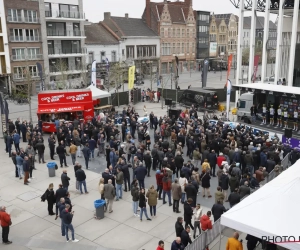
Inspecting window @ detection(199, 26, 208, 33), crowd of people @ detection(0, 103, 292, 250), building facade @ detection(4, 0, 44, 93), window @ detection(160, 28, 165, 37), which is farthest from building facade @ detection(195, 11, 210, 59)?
crowd of people @ detection(0, 103, 292, 250)

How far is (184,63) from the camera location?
75.6m

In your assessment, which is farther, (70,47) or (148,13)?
(148,13)

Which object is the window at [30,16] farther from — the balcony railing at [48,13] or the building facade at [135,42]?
the building facade at [135,42]

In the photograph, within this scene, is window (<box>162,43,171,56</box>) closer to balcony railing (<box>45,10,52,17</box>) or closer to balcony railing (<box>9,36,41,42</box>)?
balcony railing (<box>45,10,52,17</box>)

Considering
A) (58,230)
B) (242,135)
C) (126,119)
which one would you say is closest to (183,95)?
(126,119)

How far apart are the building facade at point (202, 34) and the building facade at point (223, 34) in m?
2.57

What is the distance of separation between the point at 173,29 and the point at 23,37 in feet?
111

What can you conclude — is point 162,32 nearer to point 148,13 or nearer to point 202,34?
point 148,13

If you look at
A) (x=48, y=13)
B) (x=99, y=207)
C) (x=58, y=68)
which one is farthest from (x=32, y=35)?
(x=99, y=207)

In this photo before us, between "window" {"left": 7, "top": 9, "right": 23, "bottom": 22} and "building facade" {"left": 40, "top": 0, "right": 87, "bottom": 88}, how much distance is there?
11.3 feet

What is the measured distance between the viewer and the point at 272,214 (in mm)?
8258

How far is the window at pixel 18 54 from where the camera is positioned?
4439cm

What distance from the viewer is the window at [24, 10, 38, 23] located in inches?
1783

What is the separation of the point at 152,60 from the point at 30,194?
5358 centimetres
